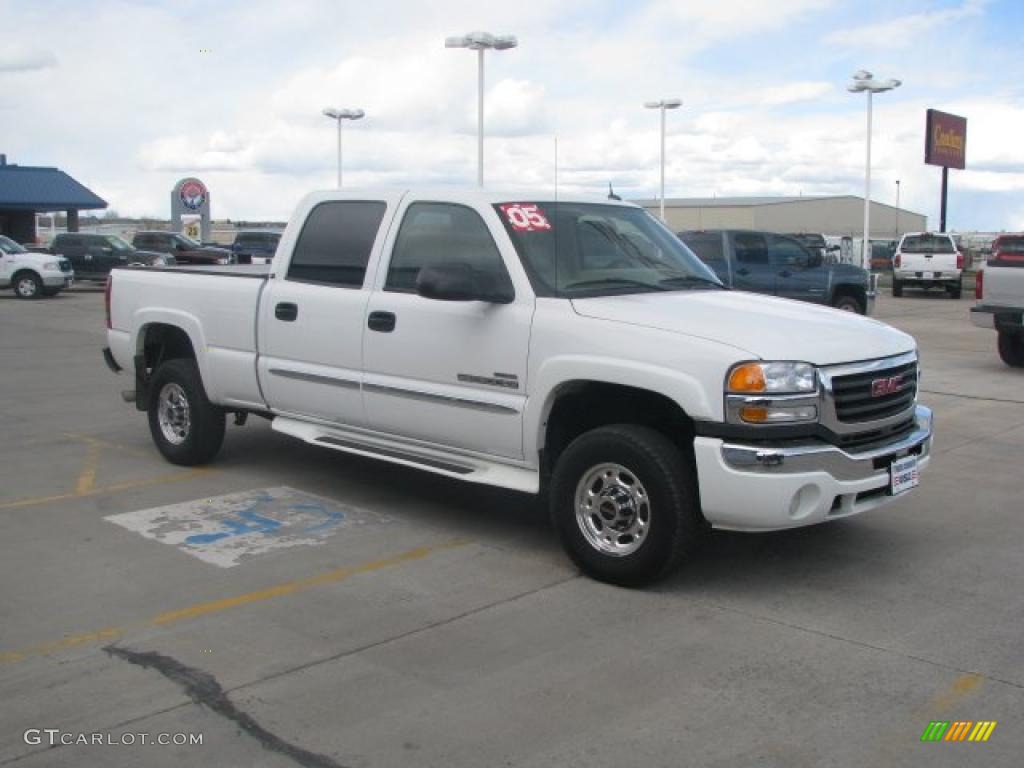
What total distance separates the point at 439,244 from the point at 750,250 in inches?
538

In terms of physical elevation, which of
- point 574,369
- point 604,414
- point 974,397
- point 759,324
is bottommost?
point 974,397

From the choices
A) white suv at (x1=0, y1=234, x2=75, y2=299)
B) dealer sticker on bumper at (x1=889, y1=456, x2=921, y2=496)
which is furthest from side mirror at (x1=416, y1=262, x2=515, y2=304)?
white suv at (x1=0, y1=234, x2=75, y2=299)

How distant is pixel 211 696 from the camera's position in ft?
13.6

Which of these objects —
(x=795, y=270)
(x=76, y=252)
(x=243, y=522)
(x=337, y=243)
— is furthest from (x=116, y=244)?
(x=243, y=522)

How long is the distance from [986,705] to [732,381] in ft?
5.54

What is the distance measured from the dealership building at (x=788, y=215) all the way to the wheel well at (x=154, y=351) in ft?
228

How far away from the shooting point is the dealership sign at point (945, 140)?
45.5 metres

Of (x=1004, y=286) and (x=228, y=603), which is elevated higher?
(x=1004, y=286)

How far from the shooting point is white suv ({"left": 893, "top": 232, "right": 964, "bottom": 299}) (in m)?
31.8

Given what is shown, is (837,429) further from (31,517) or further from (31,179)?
(31,179)

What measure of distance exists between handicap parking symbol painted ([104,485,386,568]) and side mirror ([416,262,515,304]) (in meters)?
1.62

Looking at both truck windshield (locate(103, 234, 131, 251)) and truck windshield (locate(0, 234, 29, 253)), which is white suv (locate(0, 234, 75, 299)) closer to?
truck windshield (locate(0, 234, 29, 253))

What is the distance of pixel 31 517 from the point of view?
21.9ft

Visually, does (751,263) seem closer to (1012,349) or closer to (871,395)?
(1012,349)
